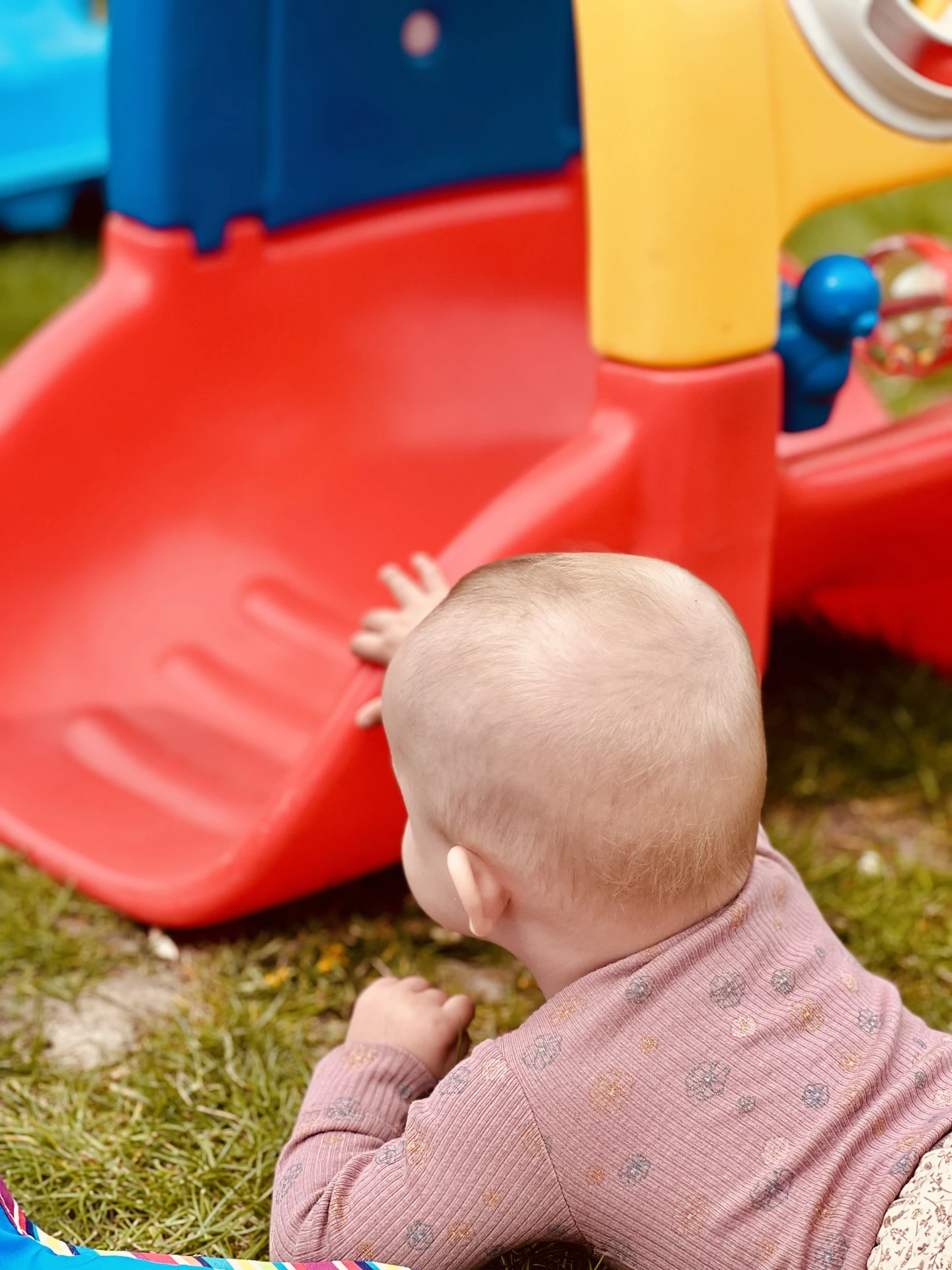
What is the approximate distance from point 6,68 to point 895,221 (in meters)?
1.90

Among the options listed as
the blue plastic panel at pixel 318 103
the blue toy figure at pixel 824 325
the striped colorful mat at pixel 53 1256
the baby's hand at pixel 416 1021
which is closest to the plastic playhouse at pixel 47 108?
the blue plastic panel at pixel 318 103

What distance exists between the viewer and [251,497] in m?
2.04

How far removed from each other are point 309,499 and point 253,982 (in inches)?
29.6

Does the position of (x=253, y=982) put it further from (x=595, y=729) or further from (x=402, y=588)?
(x=595, y=729)

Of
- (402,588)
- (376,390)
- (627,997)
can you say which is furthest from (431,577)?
(376,390)

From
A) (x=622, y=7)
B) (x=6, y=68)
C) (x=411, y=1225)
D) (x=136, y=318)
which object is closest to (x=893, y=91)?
(x=622, y=7)

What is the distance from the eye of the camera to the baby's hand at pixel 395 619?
1.40 m

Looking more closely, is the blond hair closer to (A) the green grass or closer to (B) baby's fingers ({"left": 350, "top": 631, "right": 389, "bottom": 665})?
(B) baby's fingers ({"left": 350, "top": 631, "right": 389, "bottom": 665})

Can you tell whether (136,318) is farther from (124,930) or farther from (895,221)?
(895,221)

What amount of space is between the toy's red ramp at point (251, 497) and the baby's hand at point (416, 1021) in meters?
0.26

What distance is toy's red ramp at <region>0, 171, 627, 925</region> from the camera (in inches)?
60.6

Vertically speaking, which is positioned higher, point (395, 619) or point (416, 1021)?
point (395, 619)

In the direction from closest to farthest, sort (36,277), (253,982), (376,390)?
1. (253,982)
2. (376,390)
3. (36,277)

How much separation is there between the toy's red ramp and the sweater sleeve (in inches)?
16.7
